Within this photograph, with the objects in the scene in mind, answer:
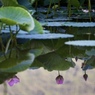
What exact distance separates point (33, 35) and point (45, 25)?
0.62 m

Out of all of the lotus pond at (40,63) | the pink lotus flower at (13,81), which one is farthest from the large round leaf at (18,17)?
the pink lotus flower at (13,81)

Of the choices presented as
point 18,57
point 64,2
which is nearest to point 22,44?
point 18,57

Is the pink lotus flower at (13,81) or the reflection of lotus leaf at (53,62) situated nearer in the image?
the pink lotus flower at (13,81)

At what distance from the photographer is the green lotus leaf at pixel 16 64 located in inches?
44.8

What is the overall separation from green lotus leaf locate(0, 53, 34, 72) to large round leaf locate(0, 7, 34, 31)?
0.13 meters

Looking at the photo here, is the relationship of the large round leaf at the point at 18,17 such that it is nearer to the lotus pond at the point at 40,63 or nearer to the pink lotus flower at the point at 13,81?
the lotus pond at the point at 40,63

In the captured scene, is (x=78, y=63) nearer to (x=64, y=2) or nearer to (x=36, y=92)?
(x=36, y=92)

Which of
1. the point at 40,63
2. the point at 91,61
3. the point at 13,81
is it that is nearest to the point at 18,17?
the point at 40,63

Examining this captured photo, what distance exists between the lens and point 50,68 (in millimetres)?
1210

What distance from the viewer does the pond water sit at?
3.10 ft

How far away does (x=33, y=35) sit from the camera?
1858mm

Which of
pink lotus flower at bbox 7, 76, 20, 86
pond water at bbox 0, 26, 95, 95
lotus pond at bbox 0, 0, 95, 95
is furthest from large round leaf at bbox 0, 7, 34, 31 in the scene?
pink lotus flower at bbox 7, 76, 20, 86

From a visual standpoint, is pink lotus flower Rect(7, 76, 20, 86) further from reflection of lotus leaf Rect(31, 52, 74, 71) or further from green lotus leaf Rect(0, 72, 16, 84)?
reflection of lotus leaf Rect(31, 52, 74, 71)

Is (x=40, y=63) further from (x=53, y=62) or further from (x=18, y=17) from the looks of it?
(x=18, y=17)
